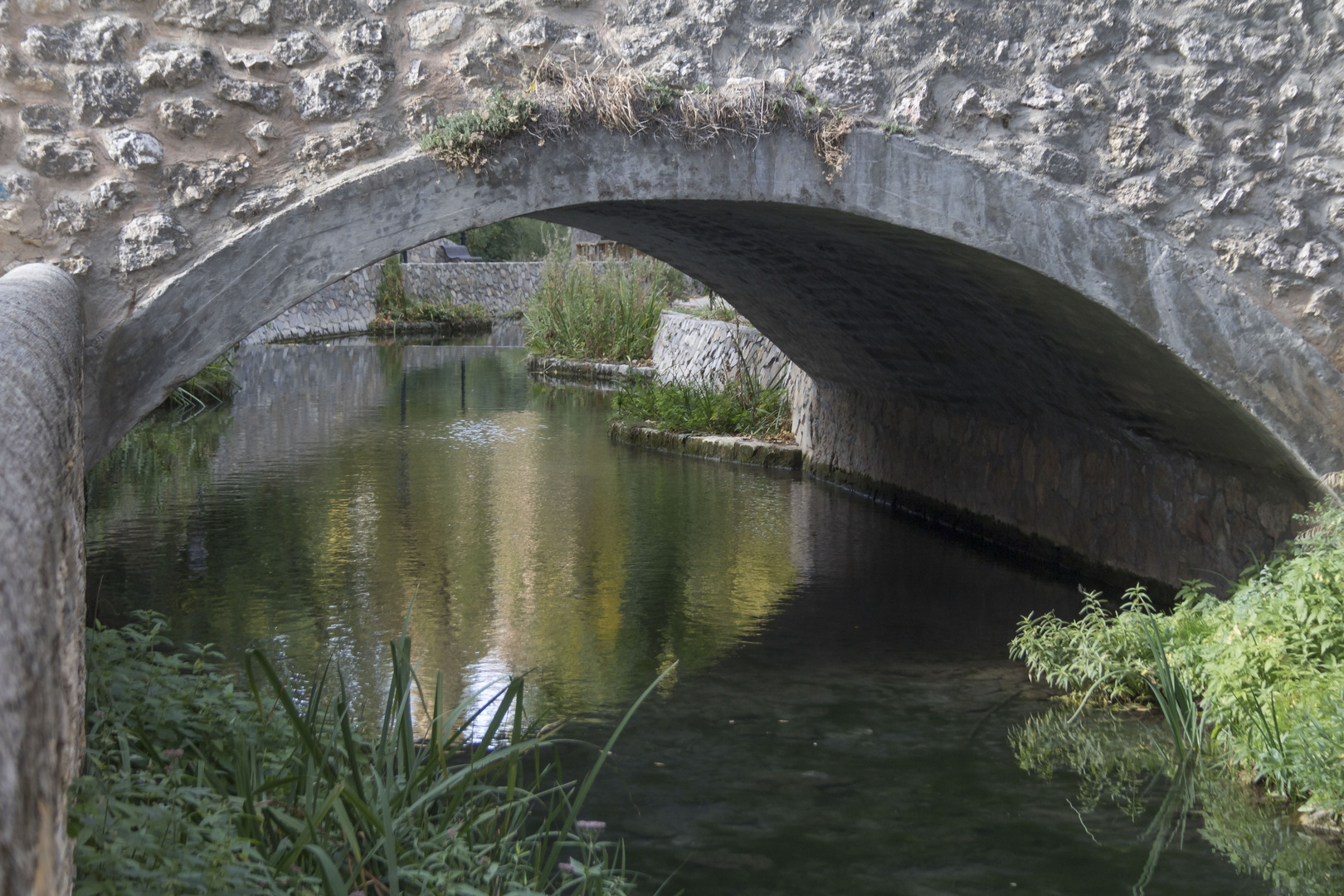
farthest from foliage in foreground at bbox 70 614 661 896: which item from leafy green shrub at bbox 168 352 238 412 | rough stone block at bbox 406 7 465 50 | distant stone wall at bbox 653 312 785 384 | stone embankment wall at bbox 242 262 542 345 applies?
stone embankment wall at bbox 242 262 542 345

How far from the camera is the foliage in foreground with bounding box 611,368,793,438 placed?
401 inches

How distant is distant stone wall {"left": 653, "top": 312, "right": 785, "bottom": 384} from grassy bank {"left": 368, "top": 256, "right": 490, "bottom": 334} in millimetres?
13107

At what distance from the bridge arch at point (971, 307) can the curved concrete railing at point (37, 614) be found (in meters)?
1.60

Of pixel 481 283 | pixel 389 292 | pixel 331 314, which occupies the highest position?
pixel 481 283

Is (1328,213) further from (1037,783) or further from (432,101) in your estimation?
(432,101)

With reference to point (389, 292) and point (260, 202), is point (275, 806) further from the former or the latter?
point (389, 292)

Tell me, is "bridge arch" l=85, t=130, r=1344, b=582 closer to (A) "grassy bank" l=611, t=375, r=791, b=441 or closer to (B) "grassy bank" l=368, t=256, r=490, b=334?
(A) "grassy bank" l=611, t=375, r=791, b=441

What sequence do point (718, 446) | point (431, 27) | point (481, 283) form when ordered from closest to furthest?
point (431, 27) → point (718, 446) → point (481, 283)

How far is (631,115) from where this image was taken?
13.4ft

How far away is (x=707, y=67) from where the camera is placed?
167 inches

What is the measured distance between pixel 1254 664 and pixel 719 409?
6.93 metres

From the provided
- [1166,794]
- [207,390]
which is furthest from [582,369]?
[1166,794]

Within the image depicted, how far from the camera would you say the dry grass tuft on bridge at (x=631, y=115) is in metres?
3.89

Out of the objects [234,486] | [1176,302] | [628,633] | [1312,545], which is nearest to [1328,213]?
[1176,302]
